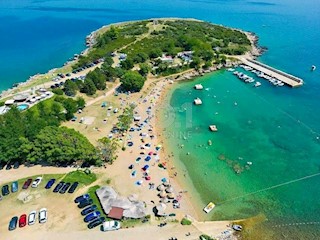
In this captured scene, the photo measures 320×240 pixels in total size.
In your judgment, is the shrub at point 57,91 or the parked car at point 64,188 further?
the shrub at point 57,91


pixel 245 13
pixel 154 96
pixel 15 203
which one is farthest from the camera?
pixel 245 13

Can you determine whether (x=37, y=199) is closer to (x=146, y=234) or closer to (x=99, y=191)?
(x=99, y=191)

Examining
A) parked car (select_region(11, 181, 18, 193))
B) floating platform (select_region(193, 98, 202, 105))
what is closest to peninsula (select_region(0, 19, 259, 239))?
parked car (select_region(11, 181, 18, 193))

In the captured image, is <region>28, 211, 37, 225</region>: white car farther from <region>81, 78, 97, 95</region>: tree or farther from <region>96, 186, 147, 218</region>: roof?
<region>81, 78, 97, 95</region>: tree

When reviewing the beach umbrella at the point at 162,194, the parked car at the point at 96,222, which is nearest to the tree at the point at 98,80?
the beach umbrella at the point at 162,194

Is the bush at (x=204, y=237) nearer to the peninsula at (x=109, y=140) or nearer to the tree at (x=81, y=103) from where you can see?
the peninsula at (x=109, y=140)

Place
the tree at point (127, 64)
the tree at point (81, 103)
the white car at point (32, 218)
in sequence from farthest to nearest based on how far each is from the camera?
the tree at point (127, 64) < the tree at point (81, 103) < the white car at point (32, 218)

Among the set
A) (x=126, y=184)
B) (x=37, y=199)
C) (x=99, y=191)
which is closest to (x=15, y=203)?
(x=37, y=199)
